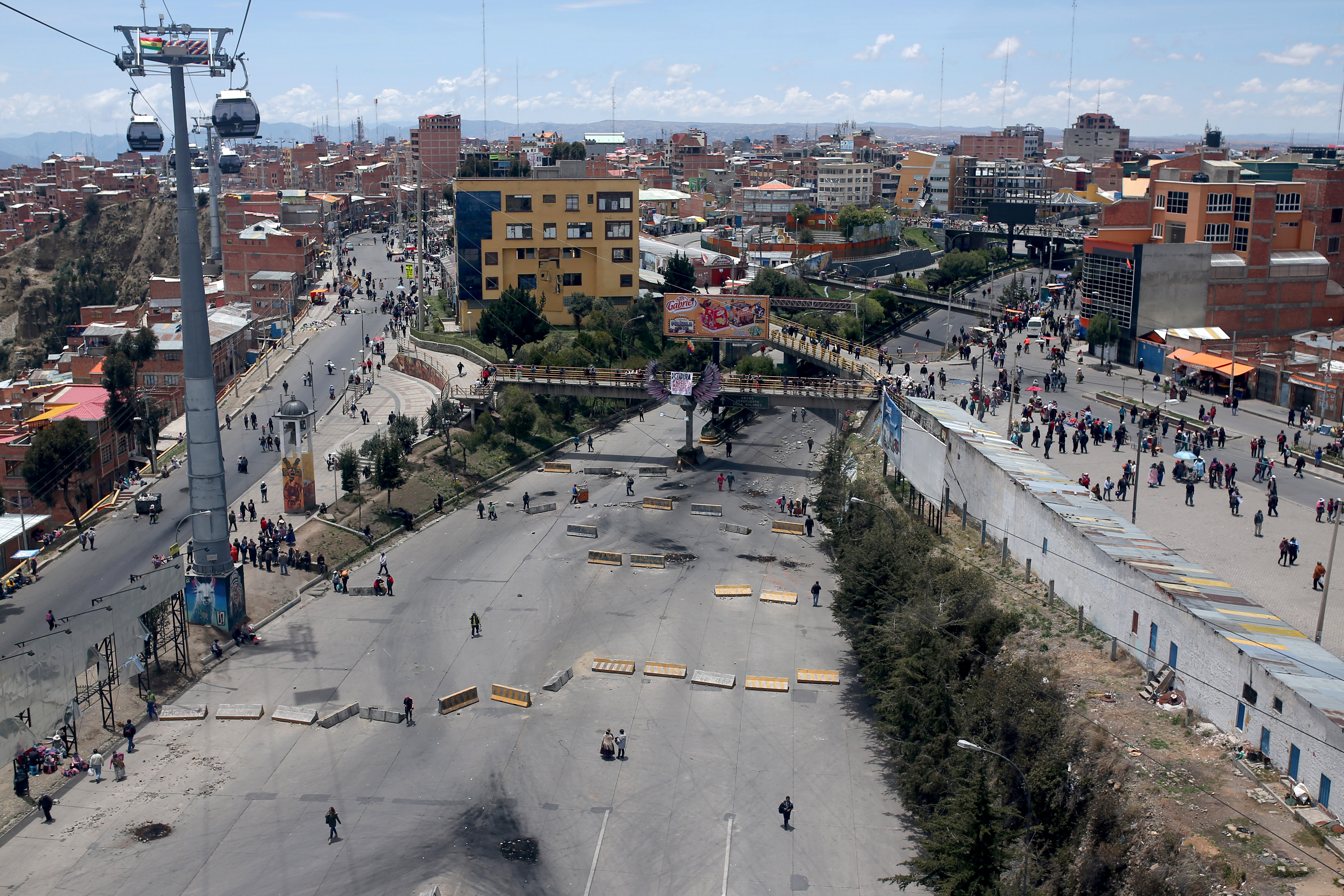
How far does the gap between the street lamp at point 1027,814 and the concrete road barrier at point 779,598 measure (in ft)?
49.4

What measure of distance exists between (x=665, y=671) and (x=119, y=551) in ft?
73.1

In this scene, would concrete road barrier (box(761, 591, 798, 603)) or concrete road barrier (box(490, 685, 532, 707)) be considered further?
concrete road barrier (box(761, 591, 798, 603))

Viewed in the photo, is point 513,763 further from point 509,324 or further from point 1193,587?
point 509,324

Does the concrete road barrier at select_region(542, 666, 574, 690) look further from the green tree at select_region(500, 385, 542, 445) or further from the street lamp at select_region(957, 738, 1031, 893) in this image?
the green tree at select_region(500, 385, 542, 445)

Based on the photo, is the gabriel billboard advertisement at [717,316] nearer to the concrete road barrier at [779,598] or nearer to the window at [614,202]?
the window at [614,202]

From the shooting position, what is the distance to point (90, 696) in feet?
96.3

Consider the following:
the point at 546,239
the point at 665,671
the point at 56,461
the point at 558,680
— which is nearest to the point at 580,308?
the point at 546,239

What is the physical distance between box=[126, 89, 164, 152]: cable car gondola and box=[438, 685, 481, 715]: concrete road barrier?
18.0 m

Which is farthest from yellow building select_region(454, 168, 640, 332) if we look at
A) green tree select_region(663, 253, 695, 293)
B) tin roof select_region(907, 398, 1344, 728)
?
tin roof select_region(907, 398, 1344, 728)

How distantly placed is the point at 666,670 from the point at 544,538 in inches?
520

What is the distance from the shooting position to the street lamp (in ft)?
57.4

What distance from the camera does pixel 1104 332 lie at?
61.8 metres

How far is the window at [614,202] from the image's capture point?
73312 millimetres

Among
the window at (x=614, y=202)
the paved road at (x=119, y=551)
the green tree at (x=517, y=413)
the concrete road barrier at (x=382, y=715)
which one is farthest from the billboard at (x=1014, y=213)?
the concrete road barrier at (x=382, y=715)
